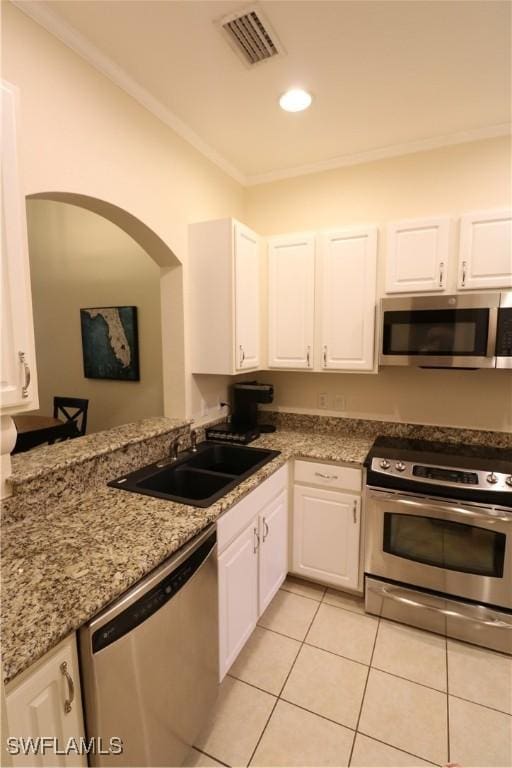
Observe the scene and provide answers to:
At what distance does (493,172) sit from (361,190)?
0.77 metres

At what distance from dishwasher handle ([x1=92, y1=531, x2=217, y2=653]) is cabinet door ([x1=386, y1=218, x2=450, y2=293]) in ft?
5.99

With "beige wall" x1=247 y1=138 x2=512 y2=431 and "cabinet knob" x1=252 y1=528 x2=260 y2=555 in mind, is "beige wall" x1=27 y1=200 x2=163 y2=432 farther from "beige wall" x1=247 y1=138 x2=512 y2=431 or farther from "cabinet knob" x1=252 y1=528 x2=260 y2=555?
"cabinet knob" x1=252 y1=528 x2=260 y2=555

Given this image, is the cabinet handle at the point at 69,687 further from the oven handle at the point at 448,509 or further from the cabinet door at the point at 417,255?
the cabinet door at the point at 417,255

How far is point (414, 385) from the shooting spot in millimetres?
2521

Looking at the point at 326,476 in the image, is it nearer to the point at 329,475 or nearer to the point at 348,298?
the point at 329,475

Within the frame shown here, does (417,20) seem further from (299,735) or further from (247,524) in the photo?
(299,735)

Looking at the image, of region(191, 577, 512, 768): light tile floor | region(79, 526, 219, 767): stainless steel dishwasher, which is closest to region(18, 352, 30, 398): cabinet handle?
region(79, 526, 219, 767): stainless steel dishwasher

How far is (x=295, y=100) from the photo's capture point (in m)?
1.89

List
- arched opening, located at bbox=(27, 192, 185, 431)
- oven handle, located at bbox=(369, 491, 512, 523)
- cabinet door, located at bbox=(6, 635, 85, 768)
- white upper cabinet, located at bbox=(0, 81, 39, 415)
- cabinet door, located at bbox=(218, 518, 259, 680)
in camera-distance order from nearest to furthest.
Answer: cabinet door, located at bbox=(6, 635, 85, 768)
white upper cabinet, located at bbox=(0, 81, 39, 415)
cabinet door, located at bbox=(218, 518, 259, 680)
oven handle, located at bbox=(369, 491, 512, 523)
arched opening, located at bbox=(27, 192, 185, 431)

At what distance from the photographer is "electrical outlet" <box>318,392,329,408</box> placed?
9.16 feet

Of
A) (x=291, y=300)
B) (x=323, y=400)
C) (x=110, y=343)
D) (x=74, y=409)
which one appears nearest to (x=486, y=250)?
(x=291, y=300)

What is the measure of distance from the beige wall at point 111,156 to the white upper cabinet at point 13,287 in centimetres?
33

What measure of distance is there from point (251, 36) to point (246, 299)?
4.07 ft

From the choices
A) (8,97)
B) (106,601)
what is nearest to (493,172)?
(8,97)
